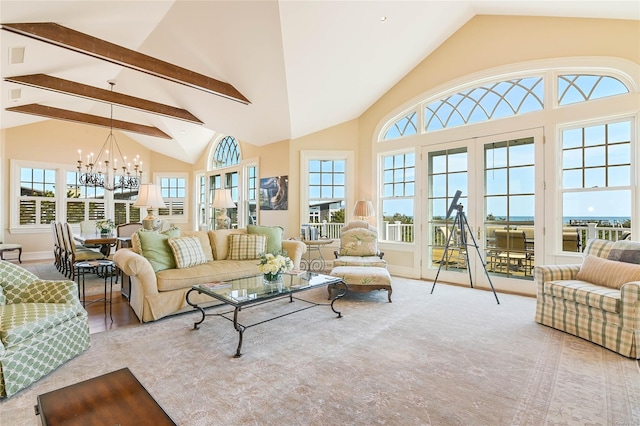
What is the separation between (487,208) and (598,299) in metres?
2.29

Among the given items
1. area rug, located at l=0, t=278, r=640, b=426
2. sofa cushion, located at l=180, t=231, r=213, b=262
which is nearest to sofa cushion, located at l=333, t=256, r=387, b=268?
area rug, located at l=0, t=278, r=640, b=426

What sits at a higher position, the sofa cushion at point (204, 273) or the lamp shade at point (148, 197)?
the lamp shade at point (148, 197)

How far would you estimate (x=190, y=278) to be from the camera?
11.3 feet

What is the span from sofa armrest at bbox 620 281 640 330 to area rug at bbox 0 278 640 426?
0.28 m

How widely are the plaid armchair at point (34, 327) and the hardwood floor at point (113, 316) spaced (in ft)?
2.01

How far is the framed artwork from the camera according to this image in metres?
6.19

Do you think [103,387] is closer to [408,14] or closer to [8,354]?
[8,354]

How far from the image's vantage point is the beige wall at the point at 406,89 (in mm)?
3823

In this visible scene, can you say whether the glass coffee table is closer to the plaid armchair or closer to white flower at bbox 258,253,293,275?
white flower at bbox 258,253,293,275

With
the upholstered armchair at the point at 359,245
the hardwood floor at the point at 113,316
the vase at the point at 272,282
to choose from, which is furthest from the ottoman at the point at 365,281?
the hardwood floor at the point at 113,316

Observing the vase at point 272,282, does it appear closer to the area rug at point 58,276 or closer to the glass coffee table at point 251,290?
the glass coffee table at point 251,290

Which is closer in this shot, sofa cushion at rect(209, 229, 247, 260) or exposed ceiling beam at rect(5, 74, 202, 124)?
sofa cushion at rect(209, 229, 247, 260)

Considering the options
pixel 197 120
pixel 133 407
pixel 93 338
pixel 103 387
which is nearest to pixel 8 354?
pixel 93 338

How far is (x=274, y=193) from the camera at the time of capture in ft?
21.1
